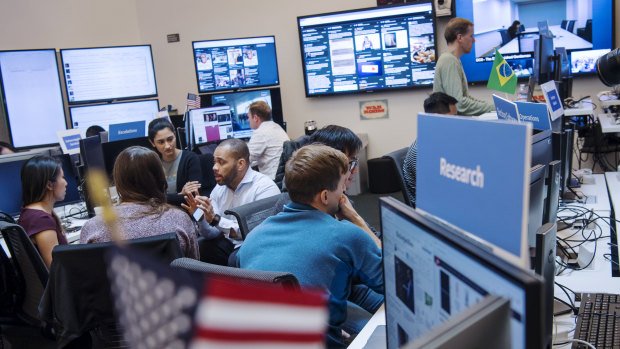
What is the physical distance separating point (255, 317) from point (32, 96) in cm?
598

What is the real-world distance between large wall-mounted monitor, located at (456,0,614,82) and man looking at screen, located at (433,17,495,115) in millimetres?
1096

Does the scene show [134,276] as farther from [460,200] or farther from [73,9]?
[73,9]

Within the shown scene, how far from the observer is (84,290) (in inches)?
77.7

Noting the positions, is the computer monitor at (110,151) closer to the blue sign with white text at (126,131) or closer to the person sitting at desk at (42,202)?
the blue sign with white text at (126,131)

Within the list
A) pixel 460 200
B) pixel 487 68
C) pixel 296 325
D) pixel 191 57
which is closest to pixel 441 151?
pixel 460 200

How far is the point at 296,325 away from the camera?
0.44 meters

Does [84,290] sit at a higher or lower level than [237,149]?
lower

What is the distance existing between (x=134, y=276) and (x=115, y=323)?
5.57 ft

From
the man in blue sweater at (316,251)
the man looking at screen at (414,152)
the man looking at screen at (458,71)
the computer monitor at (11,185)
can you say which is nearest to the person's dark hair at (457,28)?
the man looking at screen at (458,71)

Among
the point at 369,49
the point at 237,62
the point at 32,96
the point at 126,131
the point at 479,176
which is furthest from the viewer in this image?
the point at 237,62

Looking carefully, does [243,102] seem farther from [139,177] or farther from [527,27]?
[139,177]

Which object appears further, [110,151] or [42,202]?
[110,151]

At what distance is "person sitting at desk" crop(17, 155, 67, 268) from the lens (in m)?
2.64

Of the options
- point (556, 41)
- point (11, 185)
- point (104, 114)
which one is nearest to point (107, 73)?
point (104, 114)
